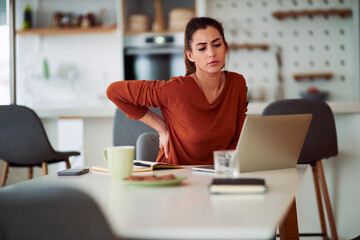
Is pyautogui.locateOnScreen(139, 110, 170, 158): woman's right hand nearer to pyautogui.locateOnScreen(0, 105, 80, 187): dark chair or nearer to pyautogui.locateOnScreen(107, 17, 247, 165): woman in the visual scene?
pyautogui.locateOnScreen(107, 17, 247, 165): woman

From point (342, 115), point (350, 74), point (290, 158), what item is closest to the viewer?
point (290, 158)

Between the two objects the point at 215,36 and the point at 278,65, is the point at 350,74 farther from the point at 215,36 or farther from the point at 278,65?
the point at 215,36

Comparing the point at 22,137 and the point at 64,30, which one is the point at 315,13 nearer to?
the point at 64,30

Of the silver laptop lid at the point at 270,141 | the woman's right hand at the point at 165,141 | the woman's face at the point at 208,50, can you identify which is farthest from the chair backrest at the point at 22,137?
the silver laptop lid at the point at 270,141

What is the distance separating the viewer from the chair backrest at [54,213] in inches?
18.3

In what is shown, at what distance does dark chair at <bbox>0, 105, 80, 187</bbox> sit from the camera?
2602 millimetres

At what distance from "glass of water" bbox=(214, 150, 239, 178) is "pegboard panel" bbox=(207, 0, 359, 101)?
3770 mm

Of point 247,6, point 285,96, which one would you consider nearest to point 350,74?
point 285,96

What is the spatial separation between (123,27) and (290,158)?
3869 mm

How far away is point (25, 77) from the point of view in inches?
223

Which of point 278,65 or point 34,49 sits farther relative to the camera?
point 34,49

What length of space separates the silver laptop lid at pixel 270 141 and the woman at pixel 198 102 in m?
0.35

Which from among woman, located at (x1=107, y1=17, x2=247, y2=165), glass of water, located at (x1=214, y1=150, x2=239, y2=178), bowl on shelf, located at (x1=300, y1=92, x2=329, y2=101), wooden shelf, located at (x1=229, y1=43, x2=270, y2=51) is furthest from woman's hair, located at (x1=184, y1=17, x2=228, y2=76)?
wooden shelf, located at (x1=229, y1=43, x2=270, y2=51)

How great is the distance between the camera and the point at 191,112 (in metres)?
1.68
